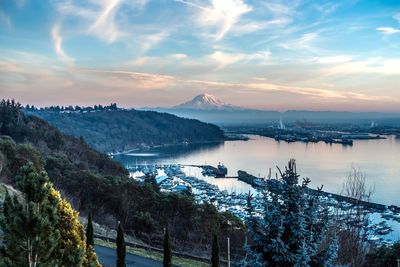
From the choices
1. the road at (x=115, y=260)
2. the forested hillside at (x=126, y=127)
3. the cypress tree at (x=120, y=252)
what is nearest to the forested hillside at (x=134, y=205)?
the road at (x=115, y=260)

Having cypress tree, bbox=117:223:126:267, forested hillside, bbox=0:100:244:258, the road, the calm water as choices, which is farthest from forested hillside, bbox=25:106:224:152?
cypress tree, bbox=117:223:126:267

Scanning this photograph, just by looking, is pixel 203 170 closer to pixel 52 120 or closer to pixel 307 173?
pixel 307 173

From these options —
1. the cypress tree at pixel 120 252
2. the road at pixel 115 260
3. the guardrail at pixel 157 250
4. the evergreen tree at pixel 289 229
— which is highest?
the evergreen tree at pixel 289 229

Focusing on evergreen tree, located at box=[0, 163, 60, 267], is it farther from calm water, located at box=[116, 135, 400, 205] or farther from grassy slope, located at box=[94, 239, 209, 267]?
calm water, located at box=[116, 135, 400, 205]

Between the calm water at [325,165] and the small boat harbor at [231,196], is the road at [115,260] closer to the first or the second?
the small boat harbor at [231,196]

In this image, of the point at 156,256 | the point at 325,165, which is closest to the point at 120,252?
the point at 156,256

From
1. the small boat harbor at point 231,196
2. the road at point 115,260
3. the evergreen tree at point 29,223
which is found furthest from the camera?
the small boat harbor at point 231,196

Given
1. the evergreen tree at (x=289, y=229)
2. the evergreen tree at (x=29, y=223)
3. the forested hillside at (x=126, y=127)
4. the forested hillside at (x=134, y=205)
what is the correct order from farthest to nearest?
the forested hillside at (x=126, y=127), the forested hillside at (x=134, y=205), the evergreen tree at (x=289, y=229), the evergreen tree at (x=29, y=223)
